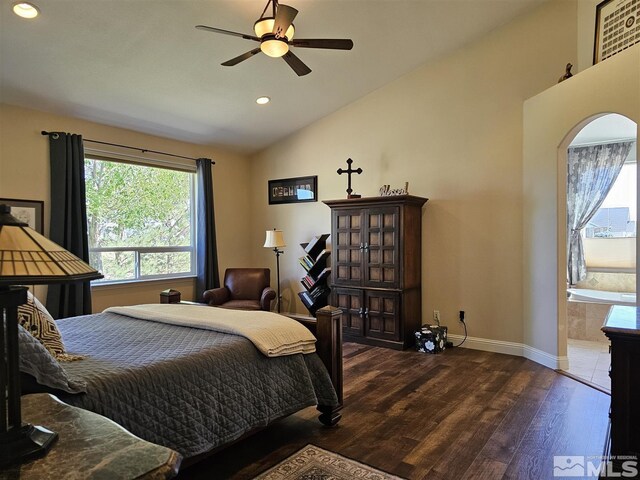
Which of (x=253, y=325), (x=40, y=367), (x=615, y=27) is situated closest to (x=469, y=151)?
(x=615, y=27)

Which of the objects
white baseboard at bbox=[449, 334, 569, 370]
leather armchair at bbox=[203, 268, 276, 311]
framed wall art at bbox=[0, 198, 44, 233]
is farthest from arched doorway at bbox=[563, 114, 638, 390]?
framed wall art at bbox=[0, 198, 44, 233]

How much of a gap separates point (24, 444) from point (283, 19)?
8.55 feet

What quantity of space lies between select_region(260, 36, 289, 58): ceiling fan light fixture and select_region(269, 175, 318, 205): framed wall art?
2.89m

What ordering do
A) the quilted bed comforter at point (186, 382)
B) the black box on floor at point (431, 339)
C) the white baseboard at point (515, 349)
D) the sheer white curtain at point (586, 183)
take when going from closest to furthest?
the quilted bed comforter at point (186, 382), the white baseboard at point (515, 349), the black box on floor at point (431, 339), the sheer white curtain at point (586, 183)

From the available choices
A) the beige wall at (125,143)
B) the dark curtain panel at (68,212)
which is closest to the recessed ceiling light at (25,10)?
the beige wall at (125,143)

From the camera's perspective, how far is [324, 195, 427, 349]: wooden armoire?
14.9ft

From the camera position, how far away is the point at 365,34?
3.98m

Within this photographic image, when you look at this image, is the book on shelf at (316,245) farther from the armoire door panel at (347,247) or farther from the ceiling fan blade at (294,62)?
the ceiling fan blade at (294,62)

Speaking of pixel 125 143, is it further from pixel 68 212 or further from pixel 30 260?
pixel 30 260

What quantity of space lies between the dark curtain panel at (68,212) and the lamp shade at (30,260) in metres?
3.81

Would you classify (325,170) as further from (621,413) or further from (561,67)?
(621,413)

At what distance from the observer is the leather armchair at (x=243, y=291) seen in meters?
5.28

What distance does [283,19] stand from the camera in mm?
2656

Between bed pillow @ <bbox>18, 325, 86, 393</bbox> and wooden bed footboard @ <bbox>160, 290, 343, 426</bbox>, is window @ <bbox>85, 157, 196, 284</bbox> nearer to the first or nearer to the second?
wooden bed footboard @ <bbox>160, 290, 343, 426</bbox>
